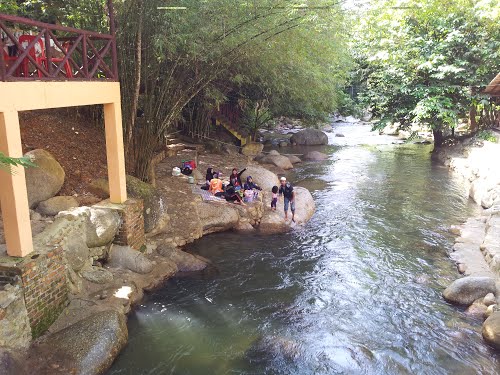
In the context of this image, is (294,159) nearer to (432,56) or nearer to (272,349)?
(432,56)

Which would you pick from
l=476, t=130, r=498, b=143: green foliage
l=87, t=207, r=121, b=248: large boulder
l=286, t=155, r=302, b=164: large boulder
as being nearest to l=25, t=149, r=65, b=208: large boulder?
l=87, t=207, r=121, b=248: large boulder

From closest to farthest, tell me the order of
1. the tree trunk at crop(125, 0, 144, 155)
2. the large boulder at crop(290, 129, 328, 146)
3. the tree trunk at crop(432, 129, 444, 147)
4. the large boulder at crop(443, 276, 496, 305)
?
the large boulder at crop(443, 276, 496, 305) → the tree trunk at crop(125, 0, 144, 155) → the tree trunk at crop(432, 129, 444, 147) → the large boulder at crop(290, 129, 328, 146)

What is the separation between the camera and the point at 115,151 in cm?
812

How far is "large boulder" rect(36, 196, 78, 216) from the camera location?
7.83 meters

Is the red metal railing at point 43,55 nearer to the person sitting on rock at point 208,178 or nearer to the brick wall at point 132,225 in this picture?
the brick wall at point 132,225

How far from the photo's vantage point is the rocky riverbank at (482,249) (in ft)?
24.0

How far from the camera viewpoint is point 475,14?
1725 cm

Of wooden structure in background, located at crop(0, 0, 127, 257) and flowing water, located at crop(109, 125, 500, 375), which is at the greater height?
wooden structure in background, located at crop(0, 0, 127, 257)

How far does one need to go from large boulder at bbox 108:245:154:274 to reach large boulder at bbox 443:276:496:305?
571cm

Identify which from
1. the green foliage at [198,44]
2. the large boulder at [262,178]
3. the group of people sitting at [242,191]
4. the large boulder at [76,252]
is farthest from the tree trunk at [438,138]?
the large boulder at [76,252]

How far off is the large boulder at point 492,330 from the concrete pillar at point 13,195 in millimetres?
6955

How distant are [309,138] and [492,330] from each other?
20.1 meters

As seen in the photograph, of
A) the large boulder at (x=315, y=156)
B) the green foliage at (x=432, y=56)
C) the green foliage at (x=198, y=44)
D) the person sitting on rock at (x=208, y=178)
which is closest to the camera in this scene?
the green foliage at (x=198, y=44)

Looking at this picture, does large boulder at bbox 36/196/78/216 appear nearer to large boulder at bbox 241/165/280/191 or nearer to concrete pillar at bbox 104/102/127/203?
concrete pillar at bbox 104/102/127/203
